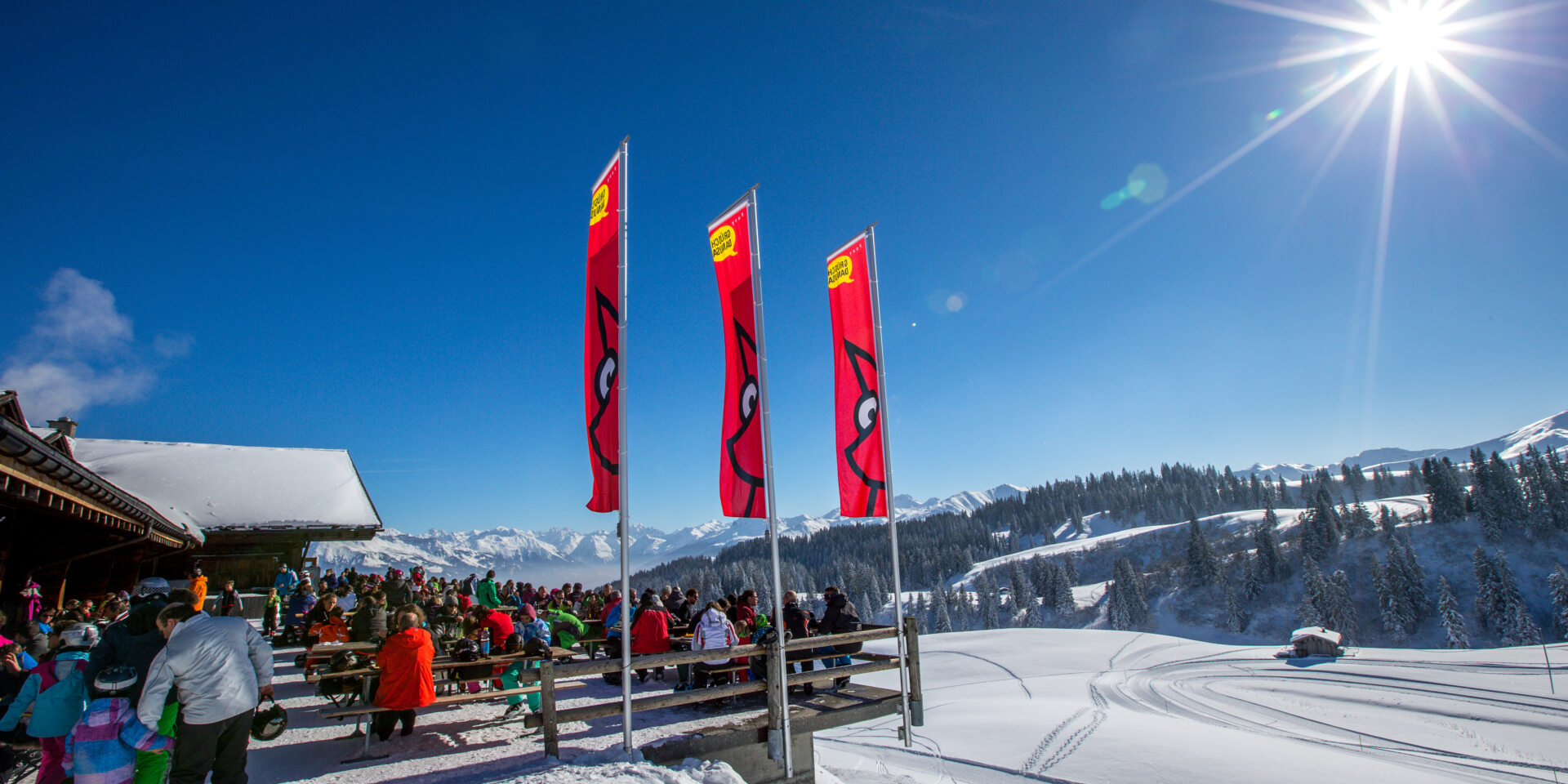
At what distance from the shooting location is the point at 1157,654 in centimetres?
4088

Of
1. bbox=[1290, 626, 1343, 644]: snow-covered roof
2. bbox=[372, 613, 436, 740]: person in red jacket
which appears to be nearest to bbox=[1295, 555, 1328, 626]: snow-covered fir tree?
bbox=[1290, 626, 1343, 644]: snow-covered roof

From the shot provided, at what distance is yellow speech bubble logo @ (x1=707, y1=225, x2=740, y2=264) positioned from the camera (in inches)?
360

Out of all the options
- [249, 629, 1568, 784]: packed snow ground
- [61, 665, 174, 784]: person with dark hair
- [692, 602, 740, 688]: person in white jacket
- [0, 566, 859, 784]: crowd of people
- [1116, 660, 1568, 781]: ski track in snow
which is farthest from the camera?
[1116, 660, 1568, 781]: ski track in snow

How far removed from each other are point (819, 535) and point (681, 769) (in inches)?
7088

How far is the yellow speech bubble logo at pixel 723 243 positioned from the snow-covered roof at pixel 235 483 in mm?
21579

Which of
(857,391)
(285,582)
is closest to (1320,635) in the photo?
(857,391)

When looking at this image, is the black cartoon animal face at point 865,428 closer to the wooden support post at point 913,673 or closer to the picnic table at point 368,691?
the wooden support post at point 913,673

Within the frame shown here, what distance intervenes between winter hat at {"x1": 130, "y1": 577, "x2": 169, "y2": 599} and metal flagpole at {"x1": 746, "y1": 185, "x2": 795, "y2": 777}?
547 cm

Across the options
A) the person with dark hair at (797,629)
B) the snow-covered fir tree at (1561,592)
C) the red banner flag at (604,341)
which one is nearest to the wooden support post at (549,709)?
the red banner flag at (604,341)

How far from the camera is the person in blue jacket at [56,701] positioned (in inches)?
215

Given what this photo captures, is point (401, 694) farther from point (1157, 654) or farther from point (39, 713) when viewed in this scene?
point (1157, 654)

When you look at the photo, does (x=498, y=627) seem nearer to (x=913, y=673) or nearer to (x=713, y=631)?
(x=713, y=631)

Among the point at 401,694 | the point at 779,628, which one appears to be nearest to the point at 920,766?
the point at 779,628

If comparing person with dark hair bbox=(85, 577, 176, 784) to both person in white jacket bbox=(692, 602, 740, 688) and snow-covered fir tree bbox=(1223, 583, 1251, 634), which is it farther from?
snow-covered fir tree bbox=(1223, 583, 1251, 634)
